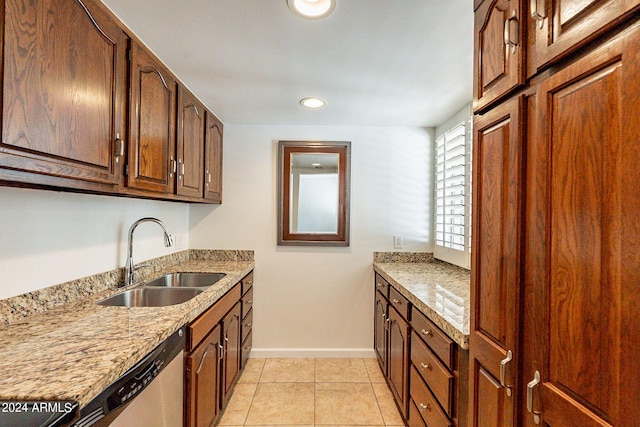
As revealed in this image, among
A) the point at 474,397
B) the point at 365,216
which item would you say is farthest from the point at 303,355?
the point at 474,397

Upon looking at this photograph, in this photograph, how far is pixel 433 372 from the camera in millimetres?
1477

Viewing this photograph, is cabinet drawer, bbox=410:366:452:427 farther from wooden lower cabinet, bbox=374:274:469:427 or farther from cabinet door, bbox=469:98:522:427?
Answer: cabinet door, bbox=469:98:522:427

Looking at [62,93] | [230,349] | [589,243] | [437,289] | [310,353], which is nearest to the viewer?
[589,243]

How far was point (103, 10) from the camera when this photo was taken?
49.6 inches

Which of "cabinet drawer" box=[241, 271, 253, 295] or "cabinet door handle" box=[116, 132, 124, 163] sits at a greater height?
"cabinet door handle" box=[116, 132, 124, 163]

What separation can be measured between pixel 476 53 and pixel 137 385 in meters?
1.70

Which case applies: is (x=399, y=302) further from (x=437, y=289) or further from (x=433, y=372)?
(x=433, y=372)

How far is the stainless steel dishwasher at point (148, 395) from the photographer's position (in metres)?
0.86

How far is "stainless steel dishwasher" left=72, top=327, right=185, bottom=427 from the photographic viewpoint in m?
0.86

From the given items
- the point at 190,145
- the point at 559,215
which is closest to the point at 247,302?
the point at 190,145

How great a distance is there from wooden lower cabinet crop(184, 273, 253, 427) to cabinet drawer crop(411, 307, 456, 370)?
3.82 ft

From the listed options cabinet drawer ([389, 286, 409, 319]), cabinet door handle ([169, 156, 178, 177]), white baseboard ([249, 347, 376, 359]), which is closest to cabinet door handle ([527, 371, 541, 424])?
cabinet drawer ([389, 286, 409, 319])

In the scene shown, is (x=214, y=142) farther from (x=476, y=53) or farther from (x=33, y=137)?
(x=476, y=53)

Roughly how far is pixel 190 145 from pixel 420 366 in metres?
2.05
